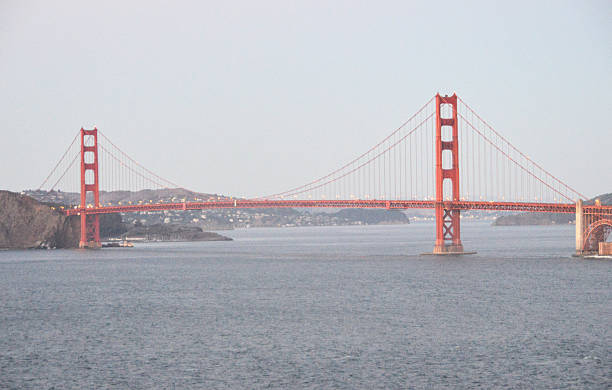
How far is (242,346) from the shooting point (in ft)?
99.5

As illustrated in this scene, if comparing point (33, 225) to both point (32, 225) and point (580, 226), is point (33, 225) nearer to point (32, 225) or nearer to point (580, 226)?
point (32, 225)

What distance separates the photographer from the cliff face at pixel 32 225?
121812 millimetres

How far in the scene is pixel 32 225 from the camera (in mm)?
125375

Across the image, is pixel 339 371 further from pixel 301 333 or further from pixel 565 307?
pixel 565 307

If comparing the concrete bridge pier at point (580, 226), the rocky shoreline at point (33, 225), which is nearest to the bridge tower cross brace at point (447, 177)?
the concrete bridge pier at point (580, 226)

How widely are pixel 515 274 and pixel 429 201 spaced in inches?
650

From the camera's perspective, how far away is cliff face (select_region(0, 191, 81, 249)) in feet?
400

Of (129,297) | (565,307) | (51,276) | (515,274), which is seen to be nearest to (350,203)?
(515,274)

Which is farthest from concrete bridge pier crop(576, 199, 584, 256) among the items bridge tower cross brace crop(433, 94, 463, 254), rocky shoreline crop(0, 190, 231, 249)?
rocky shoreline crop(0, 190, 231, 249)

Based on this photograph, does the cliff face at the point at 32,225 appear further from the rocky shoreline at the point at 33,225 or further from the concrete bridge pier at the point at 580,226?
the concrete bridge pier at the point at 580,226

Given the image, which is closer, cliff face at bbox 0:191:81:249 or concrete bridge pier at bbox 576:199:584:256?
concrete bridge pier at bbox 576:199:584:256

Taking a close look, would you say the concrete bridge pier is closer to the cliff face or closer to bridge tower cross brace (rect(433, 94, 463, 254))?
bridge tower cross brace (rect(433, 94, 463, 254))

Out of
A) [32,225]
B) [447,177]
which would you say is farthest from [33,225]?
[447,177]

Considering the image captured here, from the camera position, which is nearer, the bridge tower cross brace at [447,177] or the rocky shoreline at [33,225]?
the bridge tower cross brace at [447,177]
